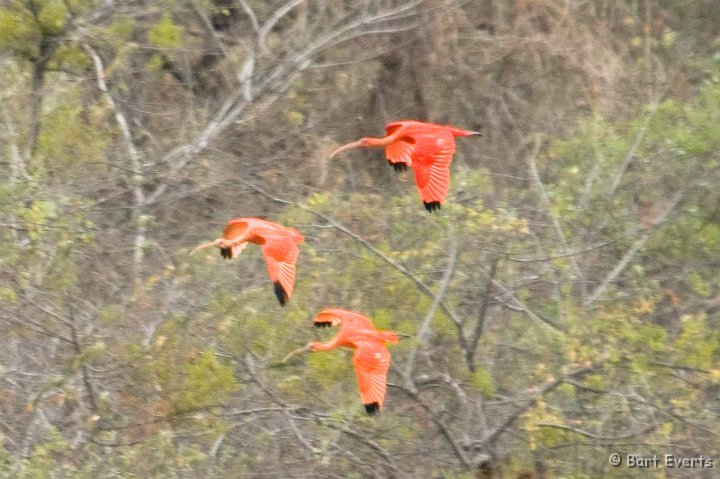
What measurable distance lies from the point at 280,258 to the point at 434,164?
0.93 metres

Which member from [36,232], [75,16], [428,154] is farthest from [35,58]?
[428,154]

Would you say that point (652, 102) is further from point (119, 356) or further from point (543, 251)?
point (119, 356)

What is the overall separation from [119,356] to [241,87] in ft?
12.1

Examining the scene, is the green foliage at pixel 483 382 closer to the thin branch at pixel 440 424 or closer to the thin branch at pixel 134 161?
the thin branch at pixel 440 424

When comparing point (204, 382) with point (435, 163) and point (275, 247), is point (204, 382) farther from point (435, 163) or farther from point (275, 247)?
point (435, 163)

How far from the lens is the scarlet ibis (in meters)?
6.73

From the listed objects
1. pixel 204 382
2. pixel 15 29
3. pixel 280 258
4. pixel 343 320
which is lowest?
pixel 204 382

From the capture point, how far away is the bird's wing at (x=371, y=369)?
6730 mm


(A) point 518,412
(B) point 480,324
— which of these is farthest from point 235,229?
(A) point 518,412

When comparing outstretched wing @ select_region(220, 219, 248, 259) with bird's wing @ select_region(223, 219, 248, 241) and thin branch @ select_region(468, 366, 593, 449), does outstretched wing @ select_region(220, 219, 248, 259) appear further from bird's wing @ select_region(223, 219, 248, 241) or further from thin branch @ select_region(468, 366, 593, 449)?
thin branch @ select_region(468, 366, 593, 449)

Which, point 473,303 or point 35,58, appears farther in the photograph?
point 35,58

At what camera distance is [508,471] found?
7879 millimetres

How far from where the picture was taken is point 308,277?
812 cm

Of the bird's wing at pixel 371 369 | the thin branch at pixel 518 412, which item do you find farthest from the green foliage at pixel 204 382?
the thin branch at pixel 518 412
